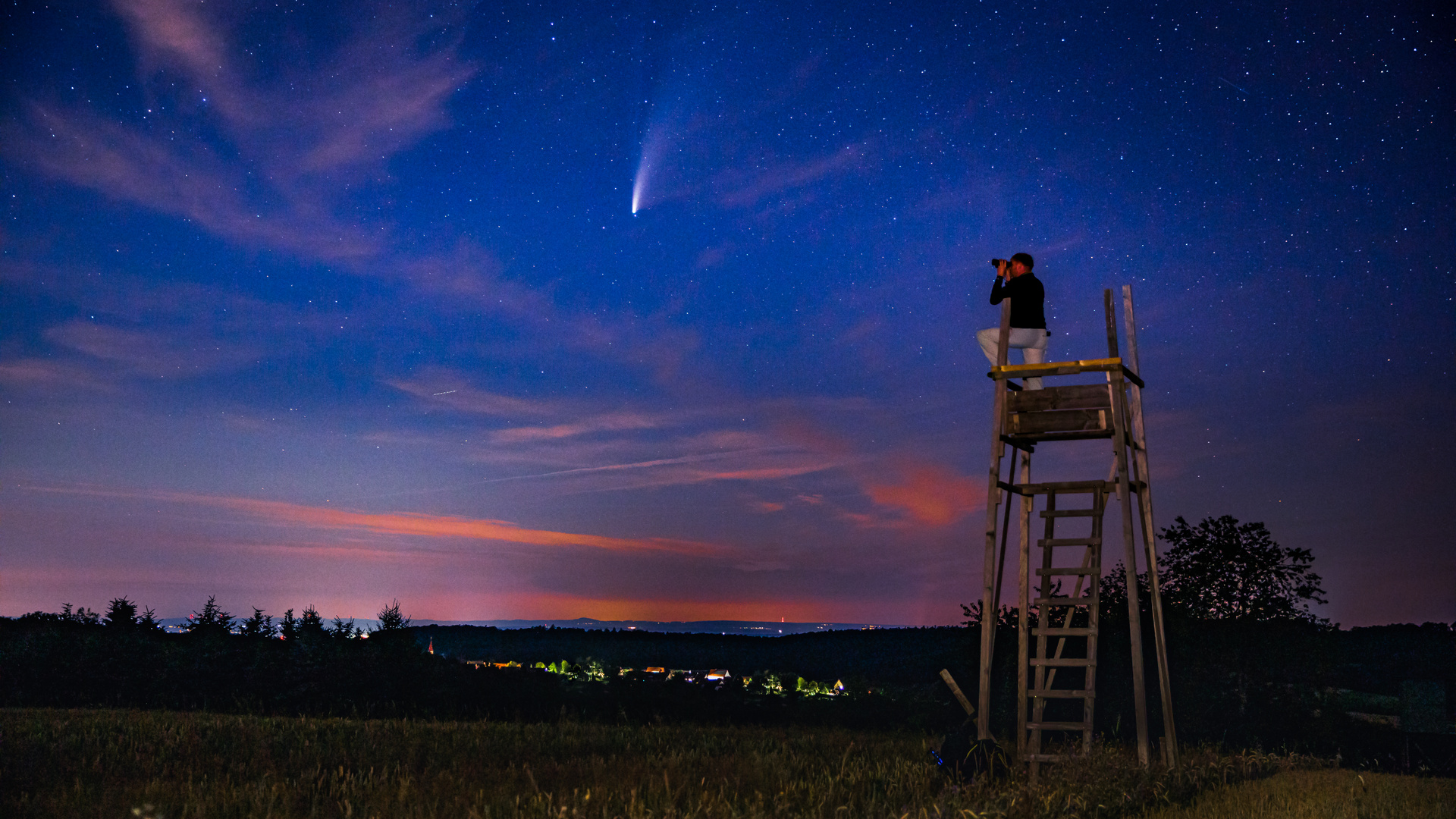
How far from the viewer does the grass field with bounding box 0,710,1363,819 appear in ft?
32.9

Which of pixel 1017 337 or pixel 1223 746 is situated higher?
pixel 1017 337

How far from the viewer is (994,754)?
1298 cm

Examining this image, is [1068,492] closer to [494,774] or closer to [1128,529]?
[1128,529]

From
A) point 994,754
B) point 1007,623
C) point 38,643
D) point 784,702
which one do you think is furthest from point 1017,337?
point 38,643

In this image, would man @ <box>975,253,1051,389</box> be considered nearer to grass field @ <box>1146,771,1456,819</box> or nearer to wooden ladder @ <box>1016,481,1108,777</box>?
wooden ladder @ <box>1016,481,1108,777</box>

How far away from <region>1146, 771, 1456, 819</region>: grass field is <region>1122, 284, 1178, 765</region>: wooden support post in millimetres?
1031

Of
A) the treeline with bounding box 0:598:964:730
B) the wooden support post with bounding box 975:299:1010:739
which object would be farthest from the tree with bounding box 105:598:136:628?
the wooden support post with bounding box 975:299:1010:739

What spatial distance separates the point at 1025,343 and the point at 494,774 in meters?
9.28

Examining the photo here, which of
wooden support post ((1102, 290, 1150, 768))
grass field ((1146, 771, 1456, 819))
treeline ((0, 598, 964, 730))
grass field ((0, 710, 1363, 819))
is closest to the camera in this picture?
grass field ((0, 710, 1363, 819))

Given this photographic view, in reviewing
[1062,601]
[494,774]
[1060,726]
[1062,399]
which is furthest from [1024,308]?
[494,774]

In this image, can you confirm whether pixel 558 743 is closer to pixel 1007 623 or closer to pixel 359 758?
pixel 359 758

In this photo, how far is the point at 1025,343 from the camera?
48.9 ft

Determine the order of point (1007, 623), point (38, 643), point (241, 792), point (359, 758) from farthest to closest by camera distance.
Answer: point (38, 643), point (1007, 623), point (359, 758), point (241, 792)

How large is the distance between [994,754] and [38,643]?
23.0m
